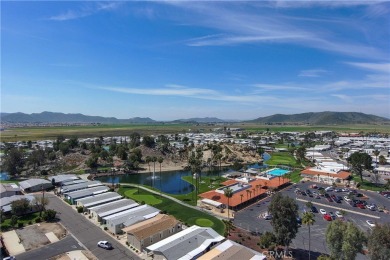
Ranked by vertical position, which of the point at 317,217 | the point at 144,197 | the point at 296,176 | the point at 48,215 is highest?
the point at 48,215

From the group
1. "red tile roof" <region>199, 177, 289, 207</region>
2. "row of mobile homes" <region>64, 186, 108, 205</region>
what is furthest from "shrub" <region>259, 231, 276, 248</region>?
"row of mobile homes" <region>64, 186, 108, 205</region>

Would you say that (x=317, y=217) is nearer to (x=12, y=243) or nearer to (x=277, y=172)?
(x=277, y=172)

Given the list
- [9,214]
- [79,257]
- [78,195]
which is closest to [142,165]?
[78,195]

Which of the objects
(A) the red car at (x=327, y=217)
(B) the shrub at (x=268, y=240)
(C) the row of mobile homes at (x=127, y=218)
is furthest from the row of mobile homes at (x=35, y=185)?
(A) the red car at (x=327, y=217)

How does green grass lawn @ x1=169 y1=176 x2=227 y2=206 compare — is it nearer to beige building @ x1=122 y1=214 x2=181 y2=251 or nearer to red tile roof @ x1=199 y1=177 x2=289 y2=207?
red tile roof @ x1=199 y1=177 x2=289 y2=207

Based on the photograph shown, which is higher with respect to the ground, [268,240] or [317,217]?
[268,240]

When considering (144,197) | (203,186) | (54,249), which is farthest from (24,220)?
(203,186)
